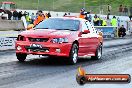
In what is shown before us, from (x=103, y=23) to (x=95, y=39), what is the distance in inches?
1036

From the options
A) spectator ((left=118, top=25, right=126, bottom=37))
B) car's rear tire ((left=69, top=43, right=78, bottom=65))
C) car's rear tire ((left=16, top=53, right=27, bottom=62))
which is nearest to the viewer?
car's rear tire ((left=69, top=43, right=78, bottom=65))

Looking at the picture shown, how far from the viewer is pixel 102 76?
11.6 feet

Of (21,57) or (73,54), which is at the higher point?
(73,54)

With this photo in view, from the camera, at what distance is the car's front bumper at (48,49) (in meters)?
13.1

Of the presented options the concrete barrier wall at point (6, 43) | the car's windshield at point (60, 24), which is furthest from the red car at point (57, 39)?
the concrete barrier wall at point (6, 43)

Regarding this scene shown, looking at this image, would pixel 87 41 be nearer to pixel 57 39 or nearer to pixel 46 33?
pixel 57 39

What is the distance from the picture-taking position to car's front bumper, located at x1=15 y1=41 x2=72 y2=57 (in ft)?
42.8

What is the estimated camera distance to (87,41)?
14992 millimetres

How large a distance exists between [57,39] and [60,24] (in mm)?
1376

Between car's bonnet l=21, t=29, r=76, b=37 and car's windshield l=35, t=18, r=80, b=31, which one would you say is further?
car's windshield l=35, t=18, r=80, b=31

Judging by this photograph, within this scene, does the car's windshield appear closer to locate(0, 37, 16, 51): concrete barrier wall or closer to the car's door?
the car's door

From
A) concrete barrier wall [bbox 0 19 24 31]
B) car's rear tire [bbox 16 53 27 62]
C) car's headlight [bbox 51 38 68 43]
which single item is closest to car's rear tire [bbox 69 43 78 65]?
car's headlight [bbox 51 38 68 43]

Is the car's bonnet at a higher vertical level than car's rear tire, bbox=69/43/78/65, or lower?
higher

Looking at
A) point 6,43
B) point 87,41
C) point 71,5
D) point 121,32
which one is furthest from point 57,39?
point 71,5
